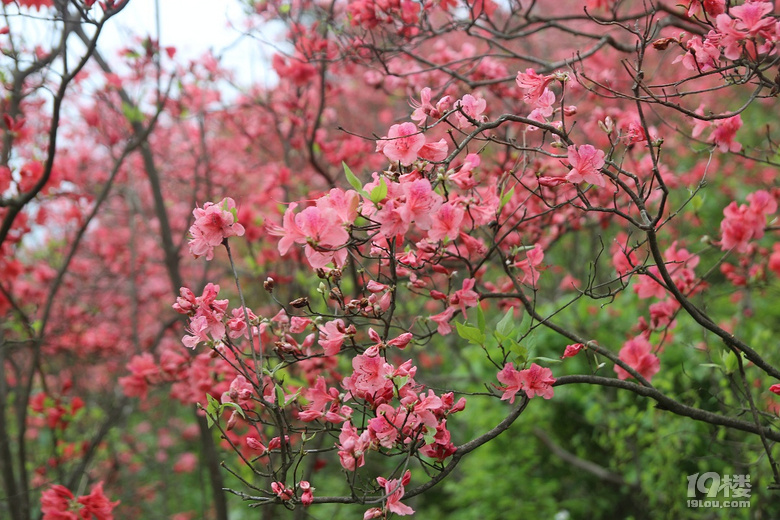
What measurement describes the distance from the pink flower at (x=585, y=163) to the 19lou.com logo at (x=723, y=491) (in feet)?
5.07

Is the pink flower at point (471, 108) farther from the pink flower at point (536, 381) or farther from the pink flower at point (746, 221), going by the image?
the pink flower at point (746, 221)

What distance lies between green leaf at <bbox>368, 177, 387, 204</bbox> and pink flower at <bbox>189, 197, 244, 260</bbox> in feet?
1.17

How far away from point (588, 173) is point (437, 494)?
443 centimetres

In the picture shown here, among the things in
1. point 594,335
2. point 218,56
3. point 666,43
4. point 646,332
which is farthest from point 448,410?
point 218,56

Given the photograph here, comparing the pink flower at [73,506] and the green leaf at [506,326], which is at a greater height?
the green leaf at [506,326]

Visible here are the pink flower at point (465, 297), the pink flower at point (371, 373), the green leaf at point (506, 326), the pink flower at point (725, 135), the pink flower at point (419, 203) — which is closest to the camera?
the pink flower at point (419, 203)

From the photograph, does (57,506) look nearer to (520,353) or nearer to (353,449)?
(353,449)

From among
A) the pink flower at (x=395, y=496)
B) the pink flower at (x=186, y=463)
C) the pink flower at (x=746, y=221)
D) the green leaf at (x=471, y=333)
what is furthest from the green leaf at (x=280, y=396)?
the pink flower at (x=186, y=463)

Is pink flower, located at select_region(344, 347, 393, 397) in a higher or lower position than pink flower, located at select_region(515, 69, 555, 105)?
lower

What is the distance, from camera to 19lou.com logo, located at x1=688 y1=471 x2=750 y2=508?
236 centimetres

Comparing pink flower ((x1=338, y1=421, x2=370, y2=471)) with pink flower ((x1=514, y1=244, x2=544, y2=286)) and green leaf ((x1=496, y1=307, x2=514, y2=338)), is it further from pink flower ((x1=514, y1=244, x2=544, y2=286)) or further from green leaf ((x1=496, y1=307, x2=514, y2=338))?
pink flower ((x1=514, y1=244, x2=544, y2=286))

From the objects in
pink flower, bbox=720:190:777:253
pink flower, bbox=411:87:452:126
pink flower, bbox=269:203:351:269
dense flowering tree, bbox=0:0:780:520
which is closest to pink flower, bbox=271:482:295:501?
dense flowering tree, bbox=0:0:780:520

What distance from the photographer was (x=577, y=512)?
12.7 feet

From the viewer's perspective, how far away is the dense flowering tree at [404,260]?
1357mm
